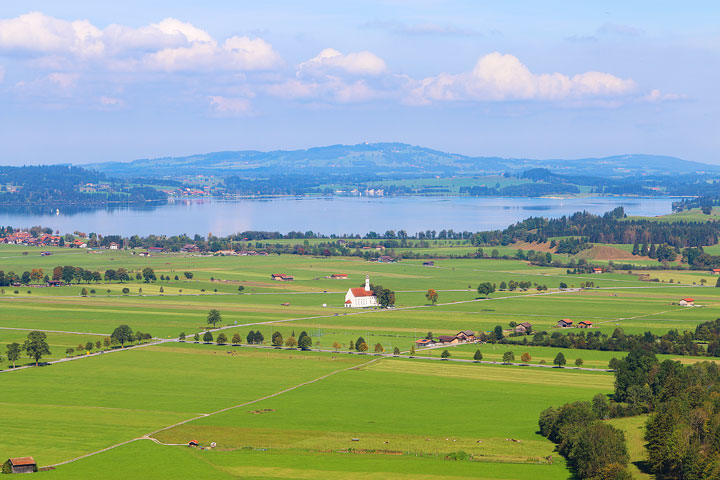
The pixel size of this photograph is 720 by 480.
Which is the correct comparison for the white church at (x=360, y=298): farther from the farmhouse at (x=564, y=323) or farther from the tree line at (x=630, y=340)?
the farmhouse at (x=564, y=323)

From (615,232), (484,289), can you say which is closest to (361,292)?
(484,289)

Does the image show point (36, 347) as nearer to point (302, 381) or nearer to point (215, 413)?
point (302, 381)

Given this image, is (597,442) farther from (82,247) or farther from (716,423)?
(82,247)

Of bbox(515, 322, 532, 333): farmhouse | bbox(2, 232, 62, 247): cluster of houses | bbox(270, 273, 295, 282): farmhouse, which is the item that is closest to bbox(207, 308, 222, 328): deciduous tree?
bbox(515, 322, 532, 333): farmhouse

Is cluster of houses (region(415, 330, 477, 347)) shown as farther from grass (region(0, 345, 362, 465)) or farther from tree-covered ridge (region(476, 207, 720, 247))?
tree-covered ridge (region(476, 207, 720, 247))

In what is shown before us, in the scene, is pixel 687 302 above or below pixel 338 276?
below

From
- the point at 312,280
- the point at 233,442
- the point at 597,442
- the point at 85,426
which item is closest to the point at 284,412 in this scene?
the point at 233,442
